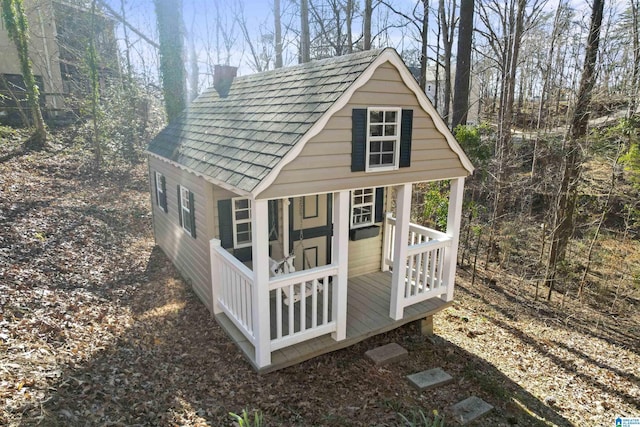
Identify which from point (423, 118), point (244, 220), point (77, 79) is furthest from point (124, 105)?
point (423, 118)

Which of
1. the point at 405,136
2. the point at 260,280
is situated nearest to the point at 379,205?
the point at 405,136

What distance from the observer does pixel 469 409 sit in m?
5.36

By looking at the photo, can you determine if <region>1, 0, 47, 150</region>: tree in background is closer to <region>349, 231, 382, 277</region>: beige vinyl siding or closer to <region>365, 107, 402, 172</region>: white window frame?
<region>349, 231, 382, 277</region>: beige vinyl siding

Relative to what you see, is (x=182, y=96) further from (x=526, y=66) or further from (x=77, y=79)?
(x=526, y=66)

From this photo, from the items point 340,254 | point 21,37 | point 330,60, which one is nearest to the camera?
point 340,254

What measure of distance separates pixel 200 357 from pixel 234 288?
114 cm

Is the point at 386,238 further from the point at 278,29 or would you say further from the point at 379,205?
the point at 278,29

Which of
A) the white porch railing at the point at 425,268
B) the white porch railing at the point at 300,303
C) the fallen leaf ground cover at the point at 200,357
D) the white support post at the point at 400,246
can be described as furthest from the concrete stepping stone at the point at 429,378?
the white porch railing at the point at 300,303

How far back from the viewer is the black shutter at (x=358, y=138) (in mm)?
5434

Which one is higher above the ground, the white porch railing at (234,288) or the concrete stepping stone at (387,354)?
the white porch railing at (234,288)

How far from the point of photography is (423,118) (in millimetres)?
6172

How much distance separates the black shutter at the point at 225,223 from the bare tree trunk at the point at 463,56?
943 centimetres

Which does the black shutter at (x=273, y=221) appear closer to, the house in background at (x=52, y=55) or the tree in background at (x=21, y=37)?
the tree in background at (x=21, y=37)

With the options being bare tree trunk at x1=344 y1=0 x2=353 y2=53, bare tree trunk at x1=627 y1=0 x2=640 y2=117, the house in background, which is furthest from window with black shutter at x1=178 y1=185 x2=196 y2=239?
bare tree trunk at x1=344 y1=0 x2=353 y2=53
